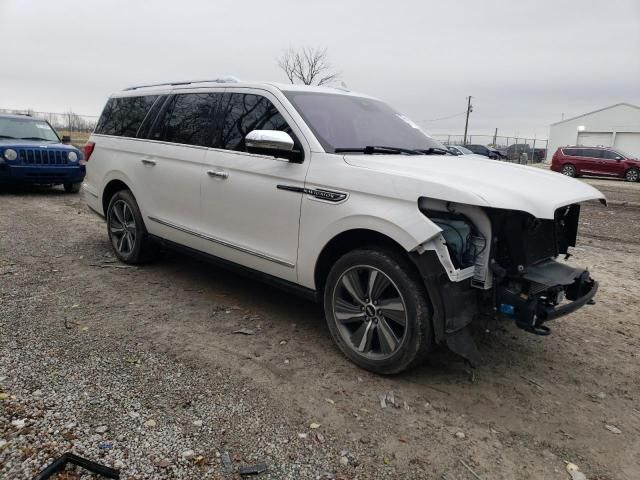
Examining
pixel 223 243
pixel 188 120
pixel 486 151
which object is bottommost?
pixel 223 243

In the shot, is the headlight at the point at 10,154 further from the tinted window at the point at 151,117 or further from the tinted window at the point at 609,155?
the tinted window at the point at 609,155

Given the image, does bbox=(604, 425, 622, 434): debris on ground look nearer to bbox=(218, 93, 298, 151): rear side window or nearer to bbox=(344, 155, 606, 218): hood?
bbox=(344, 155, 606, 218): hood

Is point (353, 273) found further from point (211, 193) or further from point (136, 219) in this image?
point (136, 219)

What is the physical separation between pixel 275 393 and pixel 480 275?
4.78 feet

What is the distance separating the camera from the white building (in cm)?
4412

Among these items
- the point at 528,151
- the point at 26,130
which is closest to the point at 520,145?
the point at 528,151

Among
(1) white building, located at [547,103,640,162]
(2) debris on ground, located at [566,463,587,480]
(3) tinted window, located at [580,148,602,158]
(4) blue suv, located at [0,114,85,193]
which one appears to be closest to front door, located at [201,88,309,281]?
(2) debris on ground, located at [566,463,587,480]

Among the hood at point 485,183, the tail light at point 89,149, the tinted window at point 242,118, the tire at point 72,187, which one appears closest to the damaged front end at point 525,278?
the hood at point 485,183

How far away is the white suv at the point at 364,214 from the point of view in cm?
295

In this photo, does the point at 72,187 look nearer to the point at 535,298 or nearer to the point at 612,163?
the point at 535,298

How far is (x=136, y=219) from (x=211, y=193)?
1437 mm

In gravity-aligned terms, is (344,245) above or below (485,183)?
below

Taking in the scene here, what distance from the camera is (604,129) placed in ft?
151

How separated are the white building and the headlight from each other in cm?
4739
